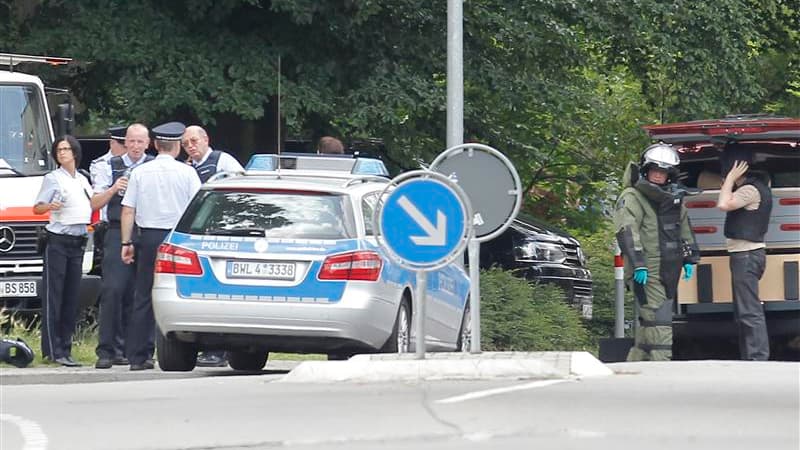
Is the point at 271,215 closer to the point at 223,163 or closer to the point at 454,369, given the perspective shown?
the point at 223,163

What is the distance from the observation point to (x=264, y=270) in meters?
13.9

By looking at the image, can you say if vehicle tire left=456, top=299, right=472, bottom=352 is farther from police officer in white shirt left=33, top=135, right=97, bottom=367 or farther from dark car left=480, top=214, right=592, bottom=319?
dark car left=480, top=214, right=592, bottom=319

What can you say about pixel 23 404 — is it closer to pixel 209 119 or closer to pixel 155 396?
pixel 155 396

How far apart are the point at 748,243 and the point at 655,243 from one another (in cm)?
82

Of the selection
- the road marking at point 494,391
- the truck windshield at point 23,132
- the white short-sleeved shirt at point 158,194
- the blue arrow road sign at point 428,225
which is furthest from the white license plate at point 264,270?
the truck windshield at point 23,132

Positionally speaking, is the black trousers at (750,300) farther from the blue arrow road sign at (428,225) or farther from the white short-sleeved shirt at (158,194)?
the blue arrow road sign at (428,225)

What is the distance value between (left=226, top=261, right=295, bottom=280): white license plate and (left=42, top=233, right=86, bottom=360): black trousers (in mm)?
2139

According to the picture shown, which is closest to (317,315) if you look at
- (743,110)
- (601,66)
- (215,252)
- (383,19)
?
(215,252)

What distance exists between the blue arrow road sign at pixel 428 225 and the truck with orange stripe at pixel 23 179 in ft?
18.0

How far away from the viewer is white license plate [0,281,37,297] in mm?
17375

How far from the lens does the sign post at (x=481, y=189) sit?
1288 centimetres

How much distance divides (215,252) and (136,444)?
4.87 m

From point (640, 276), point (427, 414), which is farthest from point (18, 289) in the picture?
point (427, 414)

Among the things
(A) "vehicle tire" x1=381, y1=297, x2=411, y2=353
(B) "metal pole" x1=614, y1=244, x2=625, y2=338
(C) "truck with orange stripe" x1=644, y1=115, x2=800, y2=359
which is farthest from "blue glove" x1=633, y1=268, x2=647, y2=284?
(B) "metal pole" x1=614, y1=244, x2=625, y2=338
